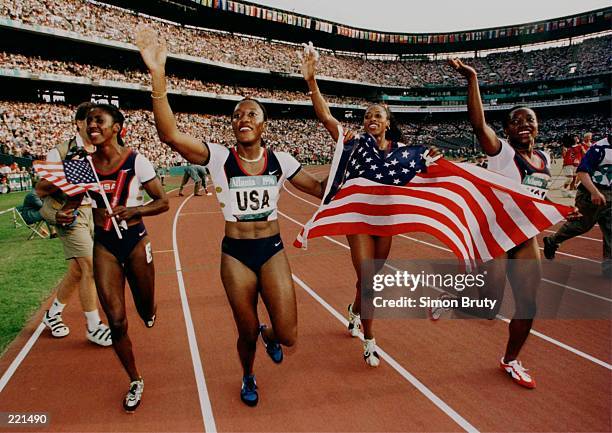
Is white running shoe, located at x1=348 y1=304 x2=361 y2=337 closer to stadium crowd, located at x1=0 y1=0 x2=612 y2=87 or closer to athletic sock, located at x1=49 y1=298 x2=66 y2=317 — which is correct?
athletic sock, located at x1=49 y1=298 x2=66 y2=317

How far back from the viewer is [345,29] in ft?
178

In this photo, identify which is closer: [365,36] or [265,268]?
[265,268]

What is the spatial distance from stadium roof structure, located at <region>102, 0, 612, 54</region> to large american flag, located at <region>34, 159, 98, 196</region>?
4040 centimetres

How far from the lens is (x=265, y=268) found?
362 cm

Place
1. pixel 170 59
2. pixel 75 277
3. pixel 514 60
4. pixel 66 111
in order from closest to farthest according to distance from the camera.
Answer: pixel 75 277 < pixel 66 111 < pixel 170 59 < pixel 514 60

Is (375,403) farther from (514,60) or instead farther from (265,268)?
(514,60)

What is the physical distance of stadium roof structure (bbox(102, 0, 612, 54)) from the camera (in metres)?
40.7

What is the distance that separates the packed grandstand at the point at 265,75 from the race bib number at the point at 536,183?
25515 mm

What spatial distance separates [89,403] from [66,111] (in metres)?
32.1

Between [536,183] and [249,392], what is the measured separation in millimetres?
3548

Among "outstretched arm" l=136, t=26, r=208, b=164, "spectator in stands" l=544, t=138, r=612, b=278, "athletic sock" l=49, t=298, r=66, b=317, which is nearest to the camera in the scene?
"outstretched arm" l=136, t=26, r=208, b=164

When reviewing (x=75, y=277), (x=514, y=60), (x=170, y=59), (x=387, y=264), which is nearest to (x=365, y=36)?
(x=514, y=60)
